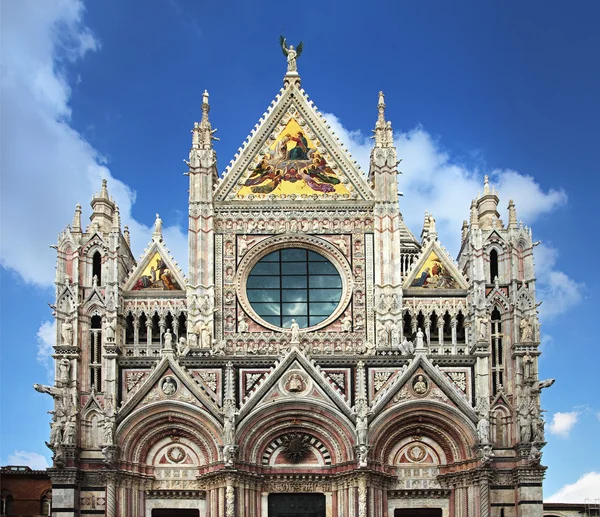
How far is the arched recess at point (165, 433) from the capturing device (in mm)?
31641

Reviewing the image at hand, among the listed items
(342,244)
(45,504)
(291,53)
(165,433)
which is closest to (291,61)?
(291,53)

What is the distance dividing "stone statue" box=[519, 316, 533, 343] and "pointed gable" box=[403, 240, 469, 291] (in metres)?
2.32

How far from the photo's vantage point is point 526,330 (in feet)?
108

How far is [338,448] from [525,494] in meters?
5.84

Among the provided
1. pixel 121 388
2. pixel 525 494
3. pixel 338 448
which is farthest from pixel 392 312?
pixel 121 388

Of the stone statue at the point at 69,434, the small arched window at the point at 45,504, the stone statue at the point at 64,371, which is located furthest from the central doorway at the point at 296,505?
the small arched window at the point at 45,504

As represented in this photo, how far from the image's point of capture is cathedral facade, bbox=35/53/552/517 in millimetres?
31469

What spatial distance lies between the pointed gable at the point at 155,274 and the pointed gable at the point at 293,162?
9.51ft

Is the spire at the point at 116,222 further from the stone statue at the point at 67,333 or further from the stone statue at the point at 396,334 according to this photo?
the stone statue at the point at 396,334

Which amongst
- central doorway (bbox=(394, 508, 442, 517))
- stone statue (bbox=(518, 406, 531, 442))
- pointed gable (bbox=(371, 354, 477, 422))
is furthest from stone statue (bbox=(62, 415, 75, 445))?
stone statue (bbox=(518, 406, 531, 442))

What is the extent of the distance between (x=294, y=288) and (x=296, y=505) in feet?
23.6

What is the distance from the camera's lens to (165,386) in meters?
31.9

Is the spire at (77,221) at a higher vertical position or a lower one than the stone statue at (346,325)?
higher

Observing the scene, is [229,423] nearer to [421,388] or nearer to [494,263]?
[421,388]
